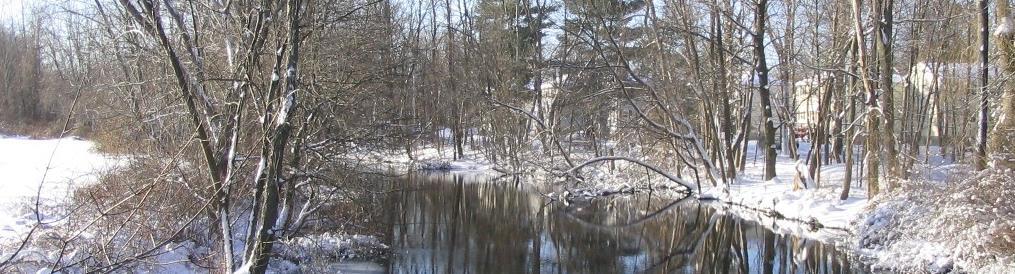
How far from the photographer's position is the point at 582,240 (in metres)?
16.1

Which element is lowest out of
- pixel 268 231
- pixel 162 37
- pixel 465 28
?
pixel 268 231

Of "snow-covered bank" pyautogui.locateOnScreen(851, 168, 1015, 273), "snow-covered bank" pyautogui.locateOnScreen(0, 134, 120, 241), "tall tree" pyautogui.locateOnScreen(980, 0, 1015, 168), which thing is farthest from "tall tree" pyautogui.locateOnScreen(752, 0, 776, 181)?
"snow-covered bank" pyautogui.locateOnScreen(0, 134, 120, 241)

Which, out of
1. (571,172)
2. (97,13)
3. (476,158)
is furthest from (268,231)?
(476,158)

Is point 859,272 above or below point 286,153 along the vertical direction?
below

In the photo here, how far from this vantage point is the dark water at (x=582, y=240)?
513 inches

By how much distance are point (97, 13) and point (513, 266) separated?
7.96 meters

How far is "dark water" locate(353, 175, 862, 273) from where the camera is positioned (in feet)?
42.8

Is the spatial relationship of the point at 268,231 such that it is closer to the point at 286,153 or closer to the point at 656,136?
the point at 286,153

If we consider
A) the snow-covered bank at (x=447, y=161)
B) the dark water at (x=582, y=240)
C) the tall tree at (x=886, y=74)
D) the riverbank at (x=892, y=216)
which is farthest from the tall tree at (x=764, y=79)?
the snow-covered bank at (x=447, y=161)

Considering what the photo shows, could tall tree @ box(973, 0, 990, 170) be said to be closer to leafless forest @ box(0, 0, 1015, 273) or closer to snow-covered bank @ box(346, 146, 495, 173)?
leafless forest @ box(0, 0, 1015, 273)

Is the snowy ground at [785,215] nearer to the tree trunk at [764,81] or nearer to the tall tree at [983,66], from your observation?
the tree trunk at [764,81]

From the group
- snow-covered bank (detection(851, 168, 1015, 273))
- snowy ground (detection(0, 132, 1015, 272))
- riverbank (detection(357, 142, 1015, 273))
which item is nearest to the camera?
snow-covered bank (detection(851, 168, 1015, 273))

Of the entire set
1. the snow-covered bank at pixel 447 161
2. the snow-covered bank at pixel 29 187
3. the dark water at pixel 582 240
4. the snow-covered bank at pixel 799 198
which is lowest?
the dark water at pixel 582 240

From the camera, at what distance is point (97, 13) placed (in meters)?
10.7
